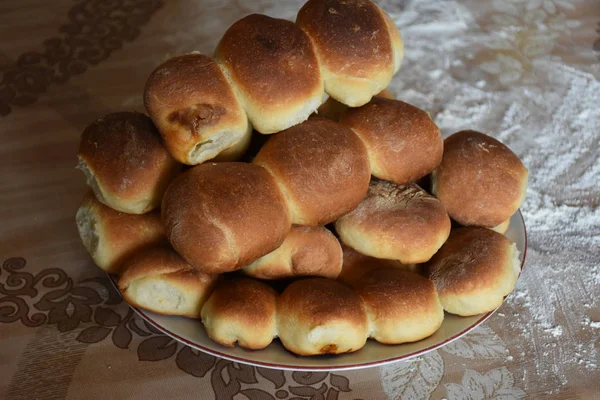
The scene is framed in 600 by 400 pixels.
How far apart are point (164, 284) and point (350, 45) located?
0.42 metres

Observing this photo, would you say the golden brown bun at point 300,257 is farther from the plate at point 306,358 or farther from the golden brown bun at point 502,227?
the golden brown bun at point 502,227

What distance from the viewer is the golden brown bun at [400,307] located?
0.77m

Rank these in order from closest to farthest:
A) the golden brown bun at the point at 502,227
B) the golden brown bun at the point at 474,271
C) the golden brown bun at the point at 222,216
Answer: the golden brown bun at the point at 222,216 → the golden brown bun at the point at 474,271 → the golden brown bun at the point at 502,227

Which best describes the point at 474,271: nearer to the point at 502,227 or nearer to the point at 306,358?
the point at 502,227

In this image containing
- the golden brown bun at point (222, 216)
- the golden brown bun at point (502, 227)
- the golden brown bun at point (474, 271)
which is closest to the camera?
the golden brown bun at point (222, 216)

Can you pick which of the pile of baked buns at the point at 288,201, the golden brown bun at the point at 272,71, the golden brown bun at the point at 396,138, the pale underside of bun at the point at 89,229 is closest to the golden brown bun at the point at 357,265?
the pile of baked buns at the point at 288,201

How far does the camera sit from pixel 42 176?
3.78 feet

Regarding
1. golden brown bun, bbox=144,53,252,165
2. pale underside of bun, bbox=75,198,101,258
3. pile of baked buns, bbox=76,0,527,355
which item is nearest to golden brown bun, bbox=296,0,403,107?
pile of baked buns, bbox=76,0,527,355

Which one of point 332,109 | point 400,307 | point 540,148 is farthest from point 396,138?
point 540,148

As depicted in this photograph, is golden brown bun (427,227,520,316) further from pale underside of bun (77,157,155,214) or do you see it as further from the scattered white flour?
pale underside of bun (77,157,155,214)

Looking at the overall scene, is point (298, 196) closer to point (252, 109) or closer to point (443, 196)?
point (252, 109)

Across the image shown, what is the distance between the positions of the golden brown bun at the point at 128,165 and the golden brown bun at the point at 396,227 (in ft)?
0.90

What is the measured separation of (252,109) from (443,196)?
0.35 metres

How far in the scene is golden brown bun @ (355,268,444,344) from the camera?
0.77m
